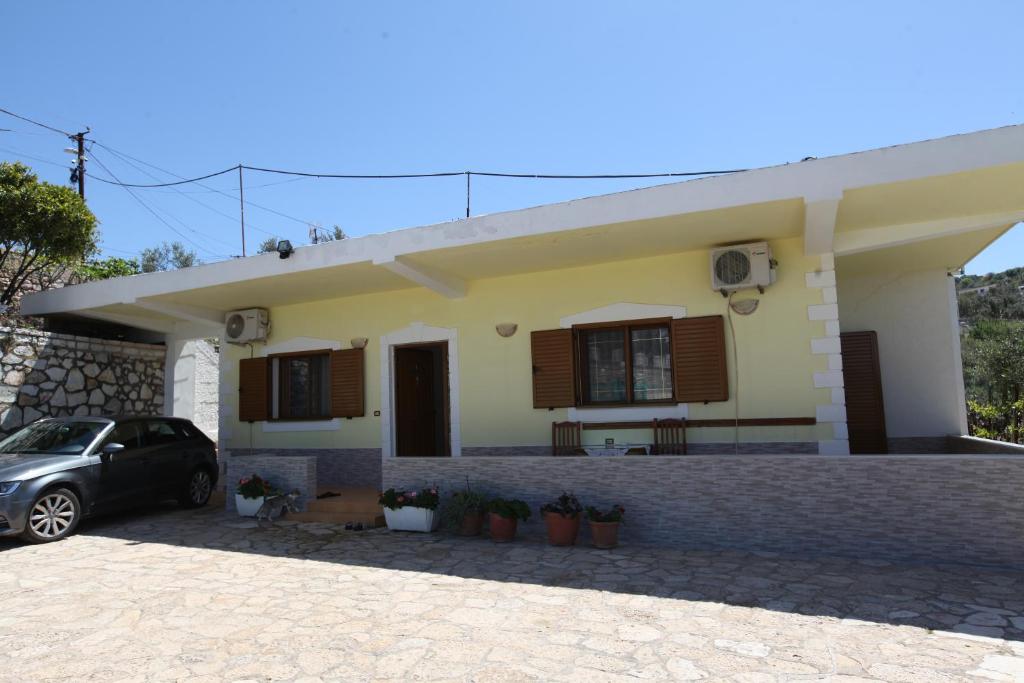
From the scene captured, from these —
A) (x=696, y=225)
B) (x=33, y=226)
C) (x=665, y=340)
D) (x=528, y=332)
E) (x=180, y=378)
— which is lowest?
(x=180, y=378)

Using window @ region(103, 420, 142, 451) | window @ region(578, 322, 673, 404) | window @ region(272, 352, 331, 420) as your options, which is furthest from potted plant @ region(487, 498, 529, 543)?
window @ region(103, 420, 142, 451)

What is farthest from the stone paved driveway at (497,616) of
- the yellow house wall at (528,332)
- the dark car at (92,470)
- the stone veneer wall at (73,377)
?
the stone veneer wall at (73,377)

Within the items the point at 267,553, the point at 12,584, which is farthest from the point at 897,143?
the point at 12,584

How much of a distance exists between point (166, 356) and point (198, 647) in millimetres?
9286

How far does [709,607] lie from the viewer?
13.4 ft

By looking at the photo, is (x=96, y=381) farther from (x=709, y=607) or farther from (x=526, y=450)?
(x=709, y=607)

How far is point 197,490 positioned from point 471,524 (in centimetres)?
430

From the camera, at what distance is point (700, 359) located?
680 centimetres

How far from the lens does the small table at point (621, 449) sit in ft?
22.7

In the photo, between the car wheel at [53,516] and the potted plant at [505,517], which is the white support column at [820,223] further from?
the car wheel at [53,516]

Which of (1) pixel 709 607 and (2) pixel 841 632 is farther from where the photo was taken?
(1) pixel 709 607

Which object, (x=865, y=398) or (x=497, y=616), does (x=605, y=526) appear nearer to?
(x=497, y=616)

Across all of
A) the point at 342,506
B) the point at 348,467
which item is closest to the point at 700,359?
the point at 342,506

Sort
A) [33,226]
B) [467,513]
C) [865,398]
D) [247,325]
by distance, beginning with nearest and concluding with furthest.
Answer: [467,513], [865,398], [247,325], [33,226]
